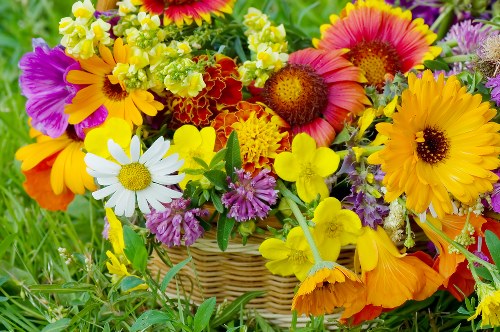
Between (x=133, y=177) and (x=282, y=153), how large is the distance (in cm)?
22

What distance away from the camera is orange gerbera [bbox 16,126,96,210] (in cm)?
125

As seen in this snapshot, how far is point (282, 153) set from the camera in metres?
1.08

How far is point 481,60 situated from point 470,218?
24 cm

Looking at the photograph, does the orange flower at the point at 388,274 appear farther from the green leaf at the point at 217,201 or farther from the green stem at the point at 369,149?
the green leaf at the point at 217,201

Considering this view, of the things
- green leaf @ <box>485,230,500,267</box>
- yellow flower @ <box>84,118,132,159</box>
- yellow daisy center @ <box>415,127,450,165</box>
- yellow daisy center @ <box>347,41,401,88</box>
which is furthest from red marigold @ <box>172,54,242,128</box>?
green leaf @ <box>485,230,500,267</box>

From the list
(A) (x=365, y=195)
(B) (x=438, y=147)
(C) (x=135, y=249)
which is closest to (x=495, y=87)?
(B) (x=438, y=147)

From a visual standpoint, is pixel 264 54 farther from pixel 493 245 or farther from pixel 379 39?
pixel 493 245

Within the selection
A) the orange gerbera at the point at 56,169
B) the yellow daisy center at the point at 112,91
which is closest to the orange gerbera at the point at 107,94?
the yellow daisy center at the point at 112,91

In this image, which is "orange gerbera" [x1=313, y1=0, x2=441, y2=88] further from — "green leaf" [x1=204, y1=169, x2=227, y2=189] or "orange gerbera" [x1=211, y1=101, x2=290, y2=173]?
"green leaf" [x1=204, y1=169, x2=227, y2=189]

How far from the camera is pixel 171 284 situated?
1.28 metres

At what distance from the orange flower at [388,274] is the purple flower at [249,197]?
0.15 meters

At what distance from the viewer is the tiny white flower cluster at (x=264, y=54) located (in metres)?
1.16

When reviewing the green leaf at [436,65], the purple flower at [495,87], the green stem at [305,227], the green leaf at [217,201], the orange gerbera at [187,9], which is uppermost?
the orange gerbera at [187,9]

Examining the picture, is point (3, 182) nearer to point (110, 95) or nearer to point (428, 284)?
point (110, 95)
